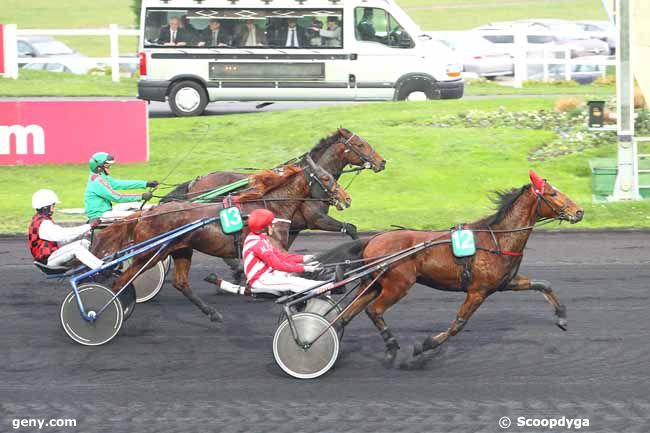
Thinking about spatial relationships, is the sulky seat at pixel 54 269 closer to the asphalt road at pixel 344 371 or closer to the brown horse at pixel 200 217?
the brown horse at pixel 200 217

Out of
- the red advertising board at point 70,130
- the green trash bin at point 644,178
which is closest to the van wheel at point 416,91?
the red advertising board at point 70,130

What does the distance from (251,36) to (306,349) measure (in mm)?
13948

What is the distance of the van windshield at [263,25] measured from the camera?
2166cm

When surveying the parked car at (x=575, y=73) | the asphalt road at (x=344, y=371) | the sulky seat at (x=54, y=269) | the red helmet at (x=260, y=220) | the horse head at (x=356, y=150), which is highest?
the parked car at (x=575, y=73)

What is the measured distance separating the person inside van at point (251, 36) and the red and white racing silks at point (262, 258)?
Result: 13419mm

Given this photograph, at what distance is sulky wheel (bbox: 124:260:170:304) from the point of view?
11273 millimetres

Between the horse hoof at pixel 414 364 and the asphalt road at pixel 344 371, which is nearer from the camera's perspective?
the asphalt road at pixel 344 371

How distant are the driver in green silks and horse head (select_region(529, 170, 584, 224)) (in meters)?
3.91

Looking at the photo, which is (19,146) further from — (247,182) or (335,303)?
(335,303)

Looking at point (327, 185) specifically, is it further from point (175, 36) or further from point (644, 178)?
point (175, 36)

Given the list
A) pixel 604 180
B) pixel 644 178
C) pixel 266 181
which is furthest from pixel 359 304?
pixel 644 178

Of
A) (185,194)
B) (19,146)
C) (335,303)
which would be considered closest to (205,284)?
(185,194)

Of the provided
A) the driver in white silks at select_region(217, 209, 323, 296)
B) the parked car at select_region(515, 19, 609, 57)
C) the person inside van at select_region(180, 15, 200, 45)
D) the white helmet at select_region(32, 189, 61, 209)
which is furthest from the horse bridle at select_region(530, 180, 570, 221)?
the parked car at select_region(515, 19, 609, 57)

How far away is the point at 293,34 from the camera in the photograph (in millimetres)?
21656
